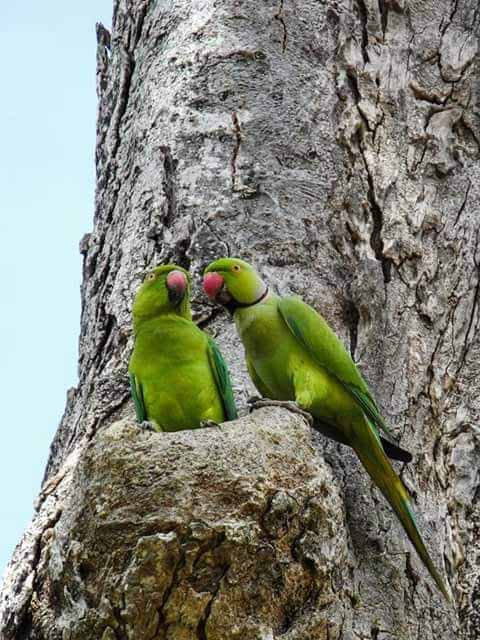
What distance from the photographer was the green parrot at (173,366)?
3.43m

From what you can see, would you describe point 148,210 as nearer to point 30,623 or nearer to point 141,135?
point 141,135

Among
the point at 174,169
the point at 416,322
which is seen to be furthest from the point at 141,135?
the point at 416,322

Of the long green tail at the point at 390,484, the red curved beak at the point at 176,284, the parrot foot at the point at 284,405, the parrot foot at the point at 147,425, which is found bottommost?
the long green tail at the point at 390,484

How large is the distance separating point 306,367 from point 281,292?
35 centimetres

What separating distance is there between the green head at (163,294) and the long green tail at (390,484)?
740 millimetres

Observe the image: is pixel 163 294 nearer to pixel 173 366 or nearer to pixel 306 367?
pixel 173 366

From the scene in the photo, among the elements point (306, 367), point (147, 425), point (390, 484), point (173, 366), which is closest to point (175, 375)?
point (173, 366)

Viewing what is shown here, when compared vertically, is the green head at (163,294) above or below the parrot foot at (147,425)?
above

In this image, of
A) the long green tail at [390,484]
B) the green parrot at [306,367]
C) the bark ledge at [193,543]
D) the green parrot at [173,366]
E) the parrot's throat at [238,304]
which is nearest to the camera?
the bark ledge at [193,543]

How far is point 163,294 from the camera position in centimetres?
354

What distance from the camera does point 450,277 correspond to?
163 inches

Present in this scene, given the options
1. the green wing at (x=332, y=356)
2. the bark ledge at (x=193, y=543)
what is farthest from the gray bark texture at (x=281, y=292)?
the green wing at (x=332, y=356)

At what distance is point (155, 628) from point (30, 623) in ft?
1.71

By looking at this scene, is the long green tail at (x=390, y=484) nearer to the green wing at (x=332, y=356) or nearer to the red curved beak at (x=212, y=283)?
the green wing at (x=332, y=356)
